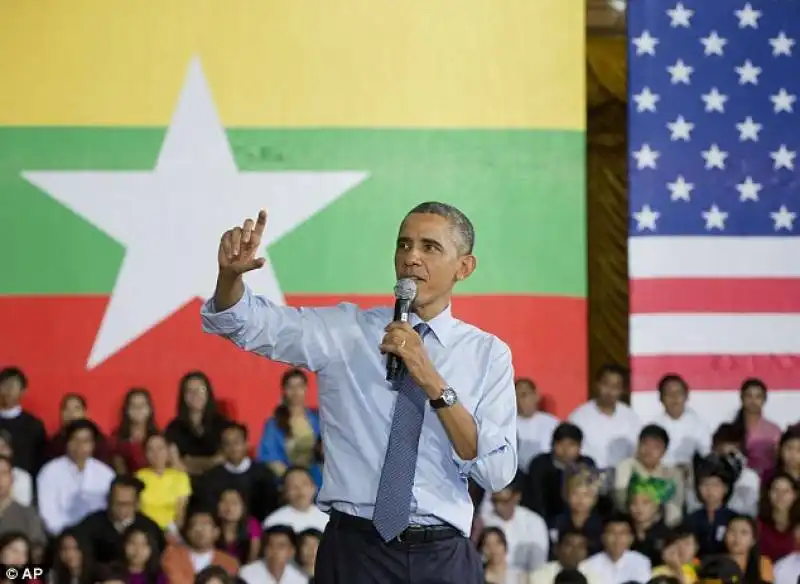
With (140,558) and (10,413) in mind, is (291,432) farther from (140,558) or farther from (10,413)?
(10,413)

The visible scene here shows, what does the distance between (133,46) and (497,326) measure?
7.99ft

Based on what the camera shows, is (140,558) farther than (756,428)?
No

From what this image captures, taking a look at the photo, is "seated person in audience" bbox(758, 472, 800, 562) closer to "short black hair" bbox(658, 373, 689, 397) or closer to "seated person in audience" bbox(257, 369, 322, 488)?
"short black hair" bbox(658, 373, 689, 397)

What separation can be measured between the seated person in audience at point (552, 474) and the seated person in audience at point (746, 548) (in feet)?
2.36

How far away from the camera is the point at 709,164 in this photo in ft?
25.1

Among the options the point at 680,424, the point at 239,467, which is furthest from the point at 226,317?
the point at 680,424

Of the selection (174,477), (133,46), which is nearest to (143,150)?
(133,46)

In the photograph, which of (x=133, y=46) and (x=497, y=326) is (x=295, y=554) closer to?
(x=497, y=326)

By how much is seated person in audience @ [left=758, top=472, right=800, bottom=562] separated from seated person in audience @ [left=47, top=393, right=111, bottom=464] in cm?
299

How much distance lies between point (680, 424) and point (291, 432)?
1.89 m

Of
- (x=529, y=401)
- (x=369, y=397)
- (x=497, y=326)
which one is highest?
(x=497, y=326)

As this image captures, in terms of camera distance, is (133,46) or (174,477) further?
(133,46)

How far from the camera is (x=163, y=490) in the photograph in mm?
6215

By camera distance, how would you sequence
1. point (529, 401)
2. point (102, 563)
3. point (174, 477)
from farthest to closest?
point (529, 401), point (174, 477), point (102, 563)
